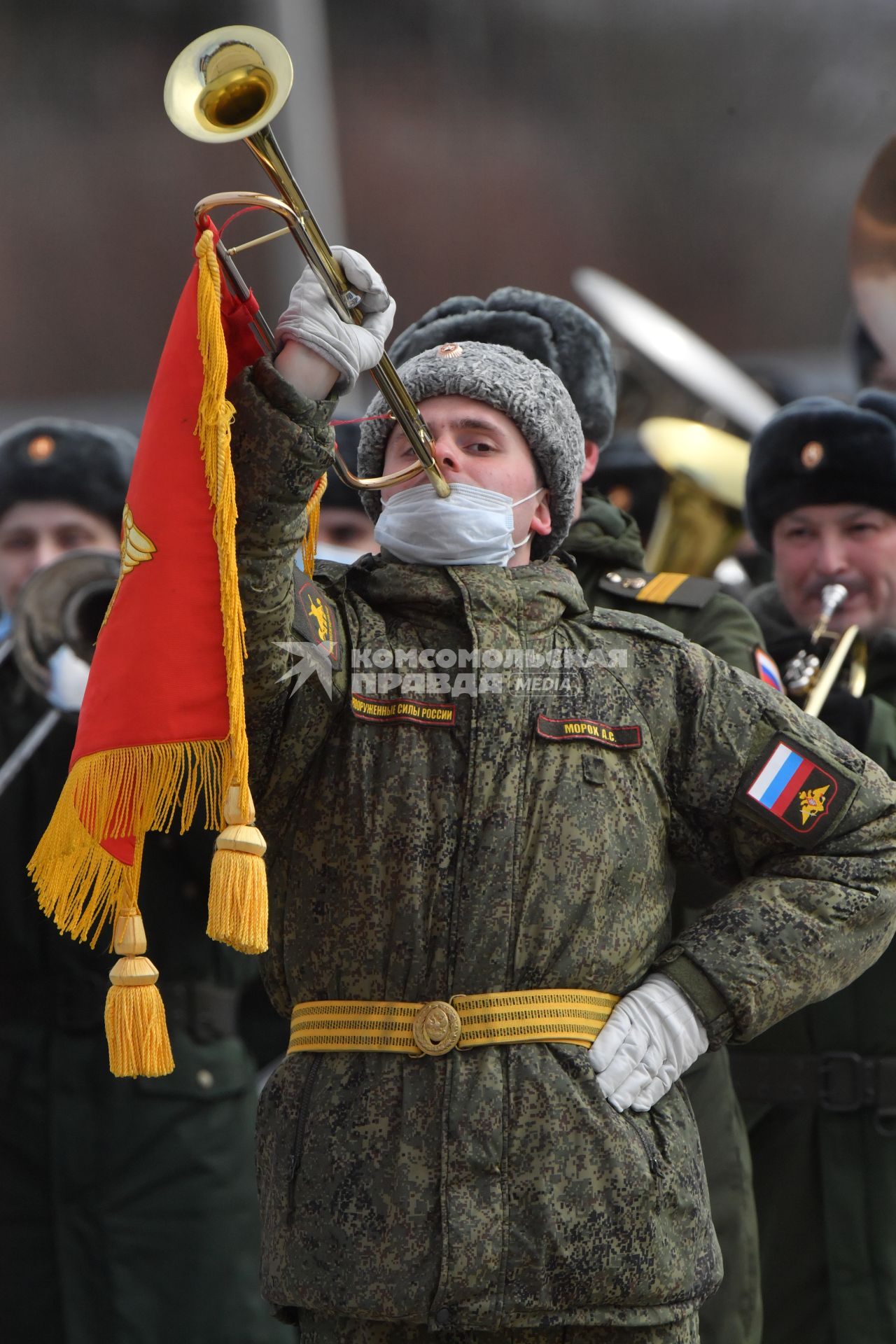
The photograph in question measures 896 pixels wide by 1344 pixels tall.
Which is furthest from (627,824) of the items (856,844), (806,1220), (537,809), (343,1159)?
(806,1220)

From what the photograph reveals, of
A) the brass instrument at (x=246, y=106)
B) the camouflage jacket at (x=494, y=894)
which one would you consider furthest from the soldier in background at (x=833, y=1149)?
the brass instrument at (x=246, y=106)

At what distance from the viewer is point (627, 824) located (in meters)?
2.75

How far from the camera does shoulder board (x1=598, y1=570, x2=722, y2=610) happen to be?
376 cm

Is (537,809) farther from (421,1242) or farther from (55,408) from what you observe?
(55,408)

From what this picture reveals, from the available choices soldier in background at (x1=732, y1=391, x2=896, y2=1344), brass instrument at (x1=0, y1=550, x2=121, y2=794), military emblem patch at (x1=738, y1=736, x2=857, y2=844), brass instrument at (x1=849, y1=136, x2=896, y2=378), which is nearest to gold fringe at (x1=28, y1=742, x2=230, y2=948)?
military emblem patch at (x1=738, y1=736, x2=857, y2=844)

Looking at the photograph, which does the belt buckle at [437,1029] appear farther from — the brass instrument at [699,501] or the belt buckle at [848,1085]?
the brass instrument at [699,501]

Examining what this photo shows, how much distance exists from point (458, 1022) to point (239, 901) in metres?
0.38

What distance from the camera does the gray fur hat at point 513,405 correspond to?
295 cm

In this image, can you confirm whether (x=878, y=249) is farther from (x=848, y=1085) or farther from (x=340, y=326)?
(x=340, y=326)

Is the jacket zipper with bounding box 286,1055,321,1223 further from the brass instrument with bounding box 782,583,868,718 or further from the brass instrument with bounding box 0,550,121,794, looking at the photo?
the brass instrument with bounding box 0,550,121,794

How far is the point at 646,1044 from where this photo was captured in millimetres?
2668

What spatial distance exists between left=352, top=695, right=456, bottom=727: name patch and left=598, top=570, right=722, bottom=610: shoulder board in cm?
116

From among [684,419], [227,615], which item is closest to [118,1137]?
[227,615]

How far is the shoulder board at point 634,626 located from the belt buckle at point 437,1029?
2.30ft
